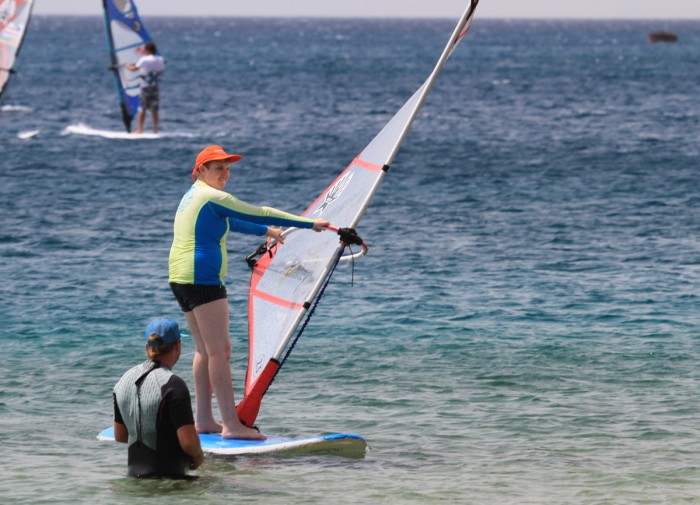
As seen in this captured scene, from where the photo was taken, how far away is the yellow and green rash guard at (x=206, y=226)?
9.05m

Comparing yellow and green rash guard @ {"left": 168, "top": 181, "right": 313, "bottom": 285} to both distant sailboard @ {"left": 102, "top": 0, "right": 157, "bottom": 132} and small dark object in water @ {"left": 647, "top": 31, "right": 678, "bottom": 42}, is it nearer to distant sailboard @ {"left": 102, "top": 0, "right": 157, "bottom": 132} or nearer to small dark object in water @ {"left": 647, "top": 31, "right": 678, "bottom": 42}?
distant sailboard @ {"left": 102, "top": 0, "right": 157, "bottom": 132}

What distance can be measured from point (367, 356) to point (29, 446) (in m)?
4.21

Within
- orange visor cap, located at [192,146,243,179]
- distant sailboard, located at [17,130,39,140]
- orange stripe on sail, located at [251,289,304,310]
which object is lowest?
distant sailboard, located at [17,130,39,140]

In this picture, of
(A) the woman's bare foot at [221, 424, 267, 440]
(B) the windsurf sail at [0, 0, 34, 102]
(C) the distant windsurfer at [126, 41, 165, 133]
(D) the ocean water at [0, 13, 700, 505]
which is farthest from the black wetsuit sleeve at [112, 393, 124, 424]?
(B) the windsurf sail at [0, 0, 34, 102]

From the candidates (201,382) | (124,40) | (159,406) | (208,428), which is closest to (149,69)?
(124,40)

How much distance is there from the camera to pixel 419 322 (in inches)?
602

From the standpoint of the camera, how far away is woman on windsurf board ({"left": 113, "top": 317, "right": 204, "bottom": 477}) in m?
8.15

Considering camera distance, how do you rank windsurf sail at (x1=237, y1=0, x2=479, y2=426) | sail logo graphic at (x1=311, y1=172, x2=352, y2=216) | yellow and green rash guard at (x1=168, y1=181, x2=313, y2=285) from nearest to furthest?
1. yellow and green rash guard at (x1=168, y1=181, x2=313, y2=285)
2. windsurf sail at (x1=237, y1=0, x2=479, y2=426)
3. sail logo graphic at (x1=311, y1=172, x2=352, y2=216)

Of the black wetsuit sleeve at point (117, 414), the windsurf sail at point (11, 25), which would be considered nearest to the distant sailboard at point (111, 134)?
the windsurf sail at point (11, 25)

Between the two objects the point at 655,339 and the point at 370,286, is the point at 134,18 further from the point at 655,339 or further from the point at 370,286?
the point at 655,339

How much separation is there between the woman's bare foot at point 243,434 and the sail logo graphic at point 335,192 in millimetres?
1708

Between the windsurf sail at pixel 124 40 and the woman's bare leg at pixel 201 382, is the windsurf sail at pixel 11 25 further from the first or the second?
the woman's bare leg at pixel 201 382

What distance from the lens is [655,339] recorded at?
14.3 metres

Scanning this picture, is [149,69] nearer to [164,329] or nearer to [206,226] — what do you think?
[206,226]
